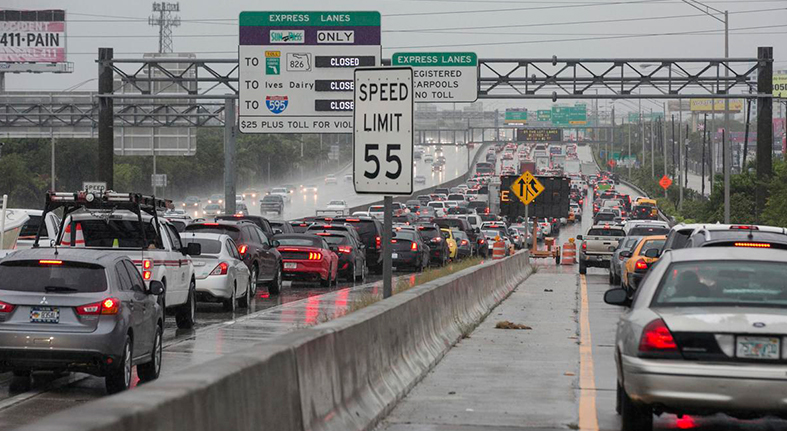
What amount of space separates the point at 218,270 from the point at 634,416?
14.9m

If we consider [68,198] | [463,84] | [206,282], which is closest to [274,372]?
[68,198]

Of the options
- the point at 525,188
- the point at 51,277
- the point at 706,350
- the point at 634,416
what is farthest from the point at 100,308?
the point at 525,188

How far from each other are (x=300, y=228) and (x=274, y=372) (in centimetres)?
3937

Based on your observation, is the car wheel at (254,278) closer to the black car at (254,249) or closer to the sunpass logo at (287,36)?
the black car at (254,249)

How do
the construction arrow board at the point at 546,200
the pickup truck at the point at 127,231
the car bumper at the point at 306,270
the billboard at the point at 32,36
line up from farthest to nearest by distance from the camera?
the billboard at the point at 32,36 → the construction arrow board at the point at 546,200 → the car bumper at the point at 306,270 → the pickup truck at the point at 127,231

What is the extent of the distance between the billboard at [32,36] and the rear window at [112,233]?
303 feet

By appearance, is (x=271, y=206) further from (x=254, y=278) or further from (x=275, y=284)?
(x=254, y=278)

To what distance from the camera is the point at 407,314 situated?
535 inches

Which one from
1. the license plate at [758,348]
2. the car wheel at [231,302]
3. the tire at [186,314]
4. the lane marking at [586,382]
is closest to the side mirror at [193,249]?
the tire at [186,314]

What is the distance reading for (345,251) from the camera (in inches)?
1411

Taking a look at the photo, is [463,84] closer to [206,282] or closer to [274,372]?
[206,282]

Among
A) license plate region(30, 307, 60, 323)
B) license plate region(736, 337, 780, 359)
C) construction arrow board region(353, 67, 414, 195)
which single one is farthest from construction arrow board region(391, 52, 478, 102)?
license plate region(736, 337, 780, 359)

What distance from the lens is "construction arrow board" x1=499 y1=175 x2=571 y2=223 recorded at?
69125mm

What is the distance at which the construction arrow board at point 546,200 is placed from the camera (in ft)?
227
